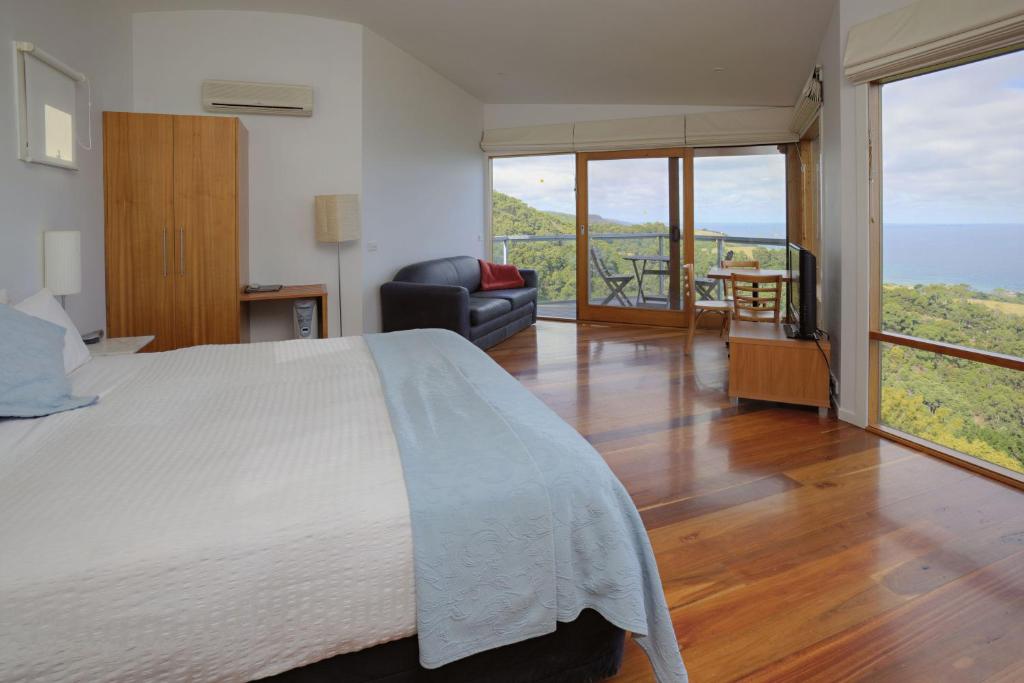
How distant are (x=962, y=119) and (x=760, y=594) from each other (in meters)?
2.55

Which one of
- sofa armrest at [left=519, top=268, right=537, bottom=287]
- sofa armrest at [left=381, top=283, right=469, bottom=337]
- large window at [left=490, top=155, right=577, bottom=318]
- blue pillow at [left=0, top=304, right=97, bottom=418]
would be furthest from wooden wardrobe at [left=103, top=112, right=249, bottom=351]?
large window at [left=490, top=155, right=577, bottom=318]

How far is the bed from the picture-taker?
1.08 meters

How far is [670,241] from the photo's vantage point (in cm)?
737

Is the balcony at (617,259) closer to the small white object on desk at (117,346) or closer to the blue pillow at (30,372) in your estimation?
the small white object on desk at (117,346)

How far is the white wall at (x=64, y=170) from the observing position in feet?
9.84

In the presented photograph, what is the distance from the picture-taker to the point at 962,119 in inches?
120

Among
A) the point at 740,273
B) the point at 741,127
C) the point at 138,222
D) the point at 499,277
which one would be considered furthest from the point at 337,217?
the point at 741,127

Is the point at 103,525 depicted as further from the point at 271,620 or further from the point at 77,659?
the point at 271,620

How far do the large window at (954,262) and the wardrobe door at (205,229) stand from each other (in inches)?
159

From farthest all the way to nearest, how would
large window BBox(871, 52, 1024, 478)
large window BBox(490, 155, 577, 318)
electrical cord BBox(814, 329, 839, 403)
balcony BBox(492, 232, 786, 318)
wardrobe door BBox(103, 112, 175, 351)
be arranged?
large window BBox(490, 155, 577, 318), balcony BBox(492, 232, 786, 318), wardrobe door BBox(103, 112, 175, 351), electrical cord BBox(814, 329, 839, 403), large window BBox(871, 52, 1024, 478)

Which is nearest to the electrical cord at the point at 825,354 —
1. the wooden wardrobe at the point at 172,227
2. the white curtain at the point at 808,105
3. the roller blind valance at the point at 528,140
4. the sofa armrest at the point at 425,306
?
the white curtain at the point at 808,105

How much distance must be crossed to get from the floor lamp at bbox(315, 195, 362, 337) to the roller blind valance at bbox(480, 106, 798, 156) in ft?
10.5

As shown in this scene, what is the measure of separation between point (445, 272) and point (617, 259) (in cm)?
235

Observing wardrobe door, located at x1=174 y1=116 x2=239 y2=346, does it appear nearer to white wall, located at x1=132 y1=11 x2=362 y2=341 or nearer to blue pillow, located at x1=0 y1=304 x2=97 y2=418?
white wall, located at x1=132 y1=11 x2=362 y2=341
